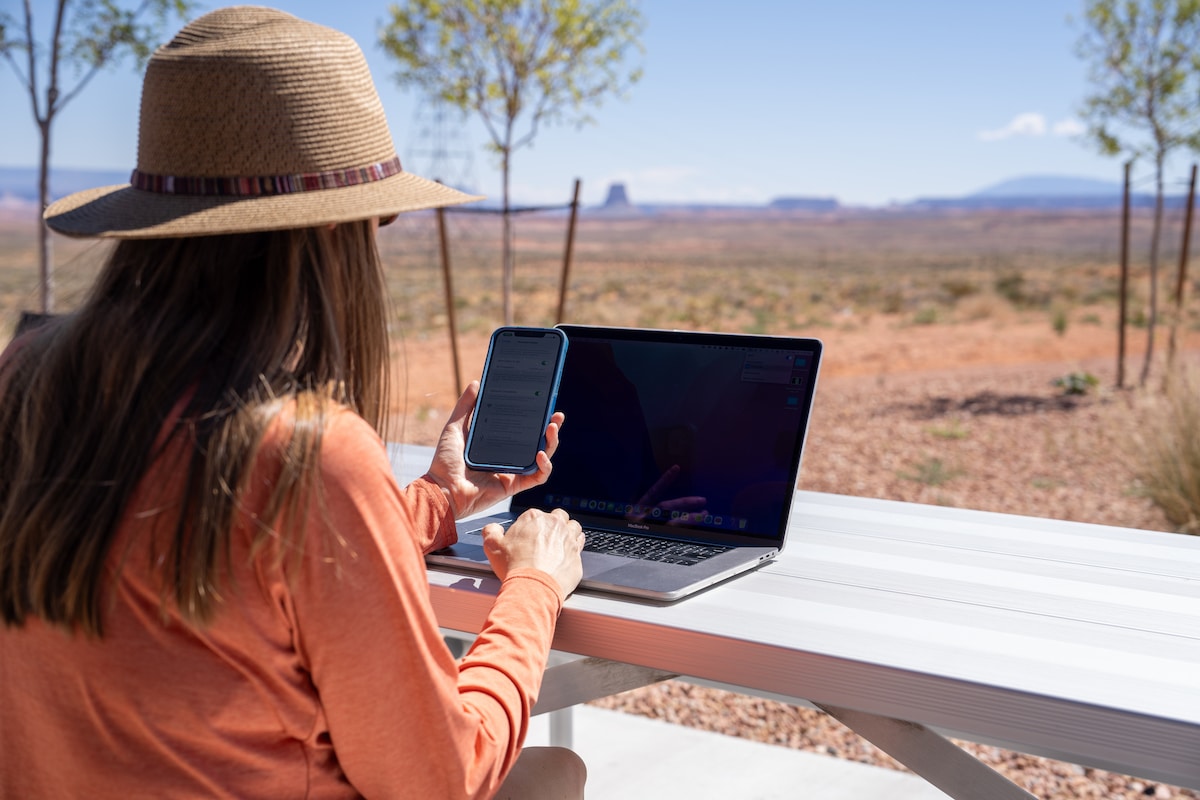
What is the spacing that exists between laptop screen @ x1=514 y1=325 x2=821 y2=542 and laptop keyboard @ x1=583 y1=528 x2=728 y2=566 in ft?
0.12

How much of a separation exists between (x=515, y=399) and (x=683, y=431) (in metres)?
0.28

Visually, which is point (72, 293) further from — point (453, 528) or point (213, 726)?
point (453, 528)

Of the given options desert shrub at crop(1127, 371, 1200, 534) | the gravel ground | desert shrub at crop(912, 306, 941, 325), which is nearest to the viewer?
the gravel ground

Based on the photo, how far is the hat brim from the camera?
91cm

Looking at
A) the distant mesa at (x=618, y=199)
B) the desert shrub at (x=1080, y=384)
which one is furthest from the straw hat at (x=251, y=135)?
the distant mesa at (x=618, y=199)

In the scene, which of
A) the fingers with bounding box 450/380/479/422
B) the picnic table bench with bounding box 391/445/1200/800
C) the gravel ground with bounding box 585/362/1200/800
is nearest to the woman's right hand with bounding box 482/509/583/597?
the picnic table bench with bounding box 391/445/1200/800

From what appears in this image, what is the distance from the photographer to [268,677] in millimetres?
924

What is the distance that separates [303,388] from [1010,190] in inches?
8303

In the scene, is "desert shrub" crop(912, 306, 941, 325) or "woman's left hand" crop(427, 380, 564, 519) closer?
"woman's left hand" crop(427, 380, 564, 519)

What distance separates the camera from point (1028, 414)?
8.48m

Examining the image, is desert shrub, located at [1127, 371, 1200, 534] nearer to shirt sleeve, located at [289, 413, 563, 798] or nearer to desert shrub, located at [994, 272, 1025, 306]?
shirt sleeve, located at [289, 413, 563, 798]

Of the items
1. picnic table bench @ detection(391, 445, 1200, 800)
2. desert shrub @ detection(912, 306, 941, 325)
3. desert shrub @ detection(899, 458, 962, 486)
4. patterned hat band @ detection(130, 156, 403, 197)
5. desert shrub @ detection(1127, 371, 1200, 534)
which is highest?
patterned hat band @ detection(130, 156, 403, 197)

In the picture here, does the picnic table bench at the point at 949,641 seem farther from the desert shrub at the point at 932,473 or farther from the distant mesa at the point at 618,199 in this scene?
the distant mesa at the point at 618,199

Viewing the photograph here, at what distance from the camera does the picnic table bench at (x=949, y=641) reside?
1.08m
